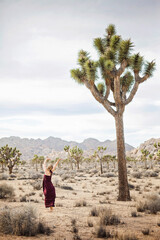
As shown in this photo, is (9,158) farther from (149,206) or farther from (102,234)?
(102,234)

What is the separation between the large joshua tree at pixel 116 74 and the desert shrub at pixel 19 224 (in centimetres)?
591

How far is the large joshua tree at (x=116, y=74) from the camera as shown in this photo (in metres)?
10.0

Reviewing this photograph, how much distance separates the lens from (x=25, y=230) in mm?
4684

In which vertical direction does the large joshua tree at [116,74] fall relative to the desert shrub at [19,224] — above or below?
above

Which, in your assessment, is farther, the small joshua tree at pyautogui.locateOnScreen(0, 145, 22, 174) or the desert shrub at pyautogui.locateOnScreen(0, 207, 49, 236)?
the small joshua tree at pyautogui.locateOnScreen(0, 145, 22, 174)

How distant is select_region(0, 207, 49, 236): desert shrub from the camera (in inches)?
183

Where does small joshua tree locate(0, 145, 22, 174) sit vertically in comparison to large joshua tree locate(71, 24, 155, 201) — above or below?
below

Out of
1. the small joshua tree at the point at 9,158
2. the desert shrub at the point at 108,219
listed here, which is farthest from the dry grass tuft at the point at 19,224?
the small joshua tree at the point at 9,158

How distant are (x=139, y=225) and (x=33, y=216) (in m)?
2.99

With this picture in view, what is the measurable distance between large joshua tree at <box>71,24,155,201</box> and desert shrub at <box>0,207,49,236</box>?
5.91 metres

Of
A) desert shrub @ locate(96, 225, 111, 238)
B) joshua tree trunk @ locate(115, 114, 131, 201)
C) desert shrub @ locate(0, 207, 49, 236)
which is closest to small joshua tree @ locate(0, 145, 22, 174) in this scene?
joshua tree trunk @ locate(115, 114, 131, 201)

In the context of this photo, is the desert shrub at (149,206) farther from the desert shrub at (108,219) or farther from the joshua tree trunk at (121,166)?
the desert shrub at (108,219)

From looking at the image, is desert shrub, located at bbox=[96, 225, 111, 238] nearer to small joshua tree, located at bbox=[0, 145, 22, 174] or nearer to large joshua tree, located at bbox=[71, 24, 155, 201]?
large joshua tree, located at bbox=[71, 24, 155, 201]

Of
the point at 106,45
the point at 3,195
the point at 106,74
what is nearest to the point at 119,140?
the point at 106,74
